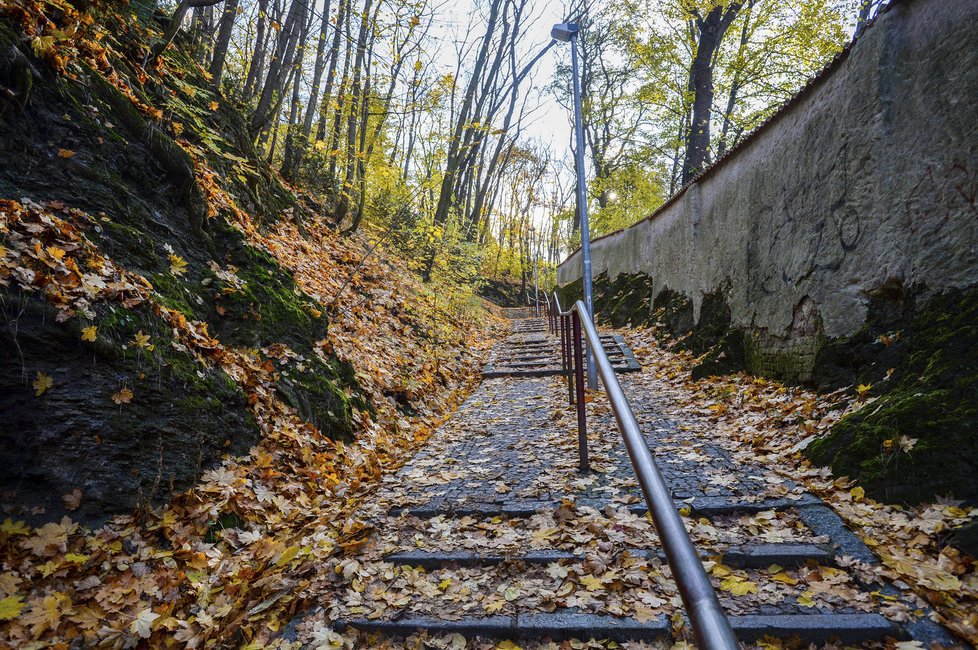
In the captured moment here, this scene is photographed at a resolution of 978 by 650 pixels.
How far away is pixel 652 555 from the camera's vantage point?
7.47 feet

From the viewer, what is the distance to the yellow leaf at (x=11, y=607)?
182 cm

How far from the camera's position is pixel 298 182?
30.6ft

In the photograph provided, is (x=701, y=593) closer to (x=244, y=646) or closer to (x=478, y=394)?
(x=244, y=646)

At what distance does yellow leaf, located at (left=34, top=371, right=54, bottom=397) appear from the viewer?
241 cm

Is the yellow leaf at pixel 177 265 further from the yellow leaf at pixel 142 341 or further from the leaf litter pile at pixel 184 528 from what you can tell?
the yellow leaf at pixel 142 341

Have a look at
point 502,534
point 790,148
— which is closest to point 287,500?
point 502,534

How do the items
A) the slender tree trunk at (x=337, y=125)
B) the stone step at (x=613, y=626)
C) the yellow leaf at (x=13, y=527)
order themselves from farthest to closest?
1. the slender tree trunk at (x=337, y=125)
2. the yellow leaf at (x=13, y=527)
3. the stone step at (x=613, y=626)

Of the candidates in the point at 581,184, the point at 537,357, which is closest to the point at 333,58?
the point at 581,184

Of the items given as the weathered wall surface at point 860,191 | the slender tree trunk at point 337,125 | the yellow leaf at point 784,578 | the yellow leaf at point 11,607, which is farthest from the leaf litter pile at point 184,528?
the slender tree trunk at point 337,125

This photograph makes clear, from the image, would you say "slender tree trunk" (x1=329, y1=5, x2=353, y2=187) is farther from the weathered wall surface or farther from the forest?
the weathered wall surface

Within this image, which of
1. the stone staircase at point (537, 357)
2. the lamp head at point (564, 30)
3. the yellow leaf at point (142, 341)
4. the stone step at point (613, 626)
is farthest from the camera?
the stone staircase at point (537, 357)

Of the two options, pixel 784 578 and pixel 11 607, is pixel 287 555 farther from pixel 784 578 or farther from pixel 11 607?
pixel 784 578

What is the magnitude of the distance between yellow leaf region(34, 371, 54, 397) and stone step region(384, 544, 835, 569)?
1970mm

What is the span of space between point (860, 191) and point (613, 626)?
4016 millimetres
